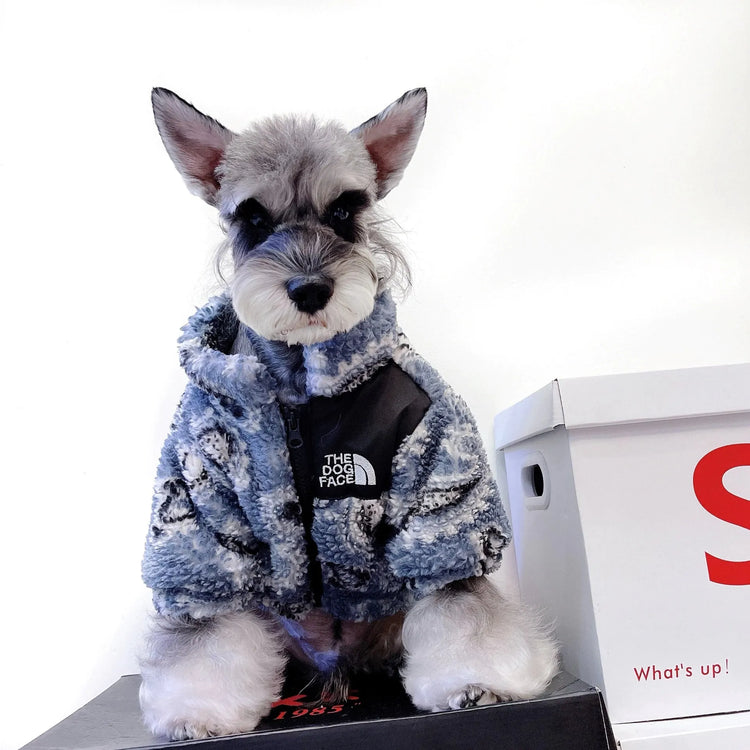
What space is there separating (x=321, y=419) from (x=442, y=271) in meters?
0.60

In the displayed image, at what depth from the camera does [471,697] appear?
688 millimetres

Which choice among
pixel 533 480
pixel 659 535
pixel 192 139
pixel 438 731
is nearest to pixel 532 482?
pixel 533 480

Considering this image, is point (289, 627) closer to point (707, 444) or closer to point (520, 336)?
point (707, 444)

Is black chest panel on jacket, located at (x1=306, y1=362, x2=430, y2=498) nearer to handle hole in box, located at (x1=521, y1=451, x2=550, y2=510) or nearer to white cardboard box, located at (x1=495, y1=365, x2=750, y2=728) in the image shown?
white cardboard box, located at (x1=495, y1=365, x2=750, y2=728)

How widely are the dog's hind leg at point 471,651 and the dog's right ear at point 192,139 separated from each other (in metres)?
0.54

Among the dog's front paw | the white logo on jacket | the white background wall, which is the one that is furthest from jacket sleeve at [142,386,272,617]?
the white background wall

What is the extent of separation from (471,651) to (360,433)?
248mm

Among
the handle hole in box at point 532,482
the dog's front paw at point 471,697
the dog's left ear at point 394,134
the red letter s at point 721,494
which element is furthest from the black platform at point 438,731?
the dog's left ear at point 394,134

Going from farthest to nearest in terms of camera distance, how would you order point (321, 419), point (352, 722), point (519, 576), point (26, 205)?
point (26, 205) < point (519, 576) < point (321, 419) < point (352, 722)

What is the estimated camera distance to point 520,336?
129cm

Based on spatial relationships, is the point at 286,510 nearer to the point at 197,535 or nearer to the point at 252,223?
the point at 197,535

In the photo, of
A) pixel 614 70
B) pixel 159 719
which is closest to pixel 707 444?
pixel 159 719

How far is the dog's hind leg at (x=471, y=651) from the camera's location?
2.29 feet

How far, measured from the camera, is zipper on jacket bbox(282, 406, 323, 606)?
77 centimetres
